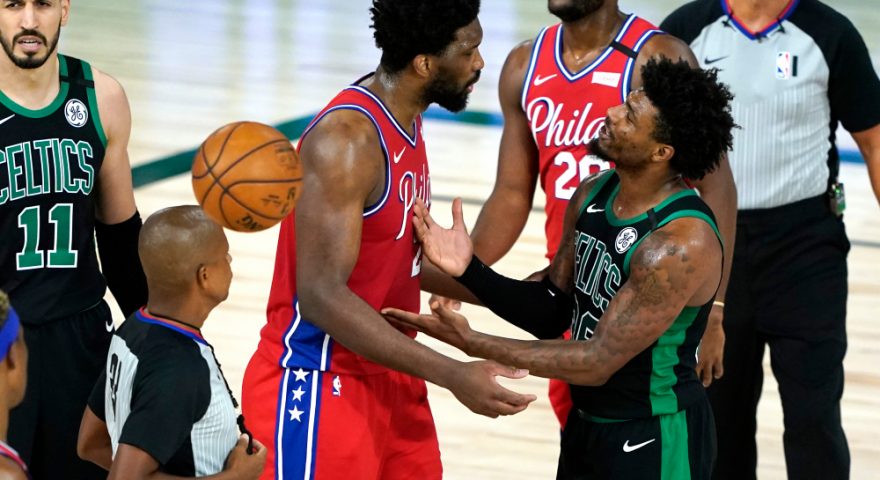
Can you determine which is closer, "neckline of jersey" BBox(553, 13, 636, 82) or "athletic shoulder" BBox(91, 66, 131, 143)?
"athletic shoulder" BBox(91, 66, 131, 143)

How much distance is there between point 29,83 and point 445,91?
3.66ft

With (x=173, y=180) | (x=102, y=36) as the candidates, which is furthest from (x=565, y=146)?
(x=102, y=36)

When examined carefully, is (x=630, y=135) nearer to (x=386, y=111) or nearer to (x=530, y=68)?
(x=386, y=111)

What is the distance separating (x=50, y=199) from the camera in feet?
11.8

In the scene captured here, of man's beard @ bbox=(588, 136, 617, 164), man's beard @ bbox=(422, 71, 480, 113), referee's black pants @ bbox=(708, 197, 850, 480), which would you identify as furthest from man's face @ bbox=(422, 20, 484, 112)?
referee's black pants @ bbox=(708, 197, 850, 480)

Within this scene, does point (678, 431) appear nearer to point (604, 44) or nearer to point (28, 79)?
point (604, 44)

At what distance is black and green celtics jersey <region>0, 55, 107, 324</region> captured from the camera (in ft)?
11.6

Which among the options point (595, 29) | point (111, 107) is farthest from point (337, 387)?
point (595, 29)

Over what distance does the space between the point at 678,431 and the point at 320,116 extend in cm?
128

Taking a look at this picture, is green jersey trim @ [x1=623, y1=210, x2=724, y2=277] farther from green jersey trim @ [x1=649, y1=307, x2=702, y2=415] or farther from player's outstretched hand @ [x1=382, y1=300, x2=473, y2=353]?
player's outstretched hand @ [x1=382, y1=300, x2=473, y2=353]

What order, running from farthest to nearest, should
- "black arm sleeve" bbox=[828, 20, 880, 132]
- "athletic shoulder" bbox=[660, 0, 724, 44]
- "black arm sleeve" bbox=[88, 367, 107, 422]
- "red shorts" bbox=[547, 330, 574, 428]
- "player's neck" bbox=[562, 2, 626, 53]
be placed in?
"athletic shoulder" bbox=[660, 0, 724, 44] < "black arm sleeve" bbox=[828, 20, 880, 132] < "player's neck" bbox=[562, 2, 626, 53] < "red shorts" bbox=[547, 330, 574, 428] < "black arm sleeve" bbox=[88, 367, 107, 422]

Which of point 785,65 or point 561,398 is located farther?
point 785,65

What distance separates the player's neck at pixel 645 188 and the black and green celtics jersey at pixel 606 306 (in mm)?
29

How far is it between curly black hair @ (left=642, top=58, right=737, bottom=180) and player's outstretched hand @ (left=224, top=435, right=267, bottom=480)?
132 cm
